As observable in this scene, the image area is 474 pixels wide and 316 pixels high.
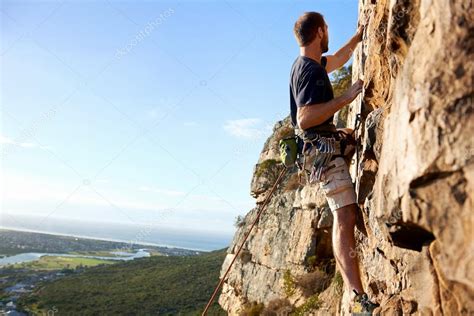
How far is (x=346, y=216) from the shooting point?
5.70m

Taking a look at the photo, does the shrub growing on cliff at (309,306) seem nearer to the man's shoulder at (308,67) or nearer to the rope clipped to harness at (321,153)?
the rope clipped to harness at (321,153)

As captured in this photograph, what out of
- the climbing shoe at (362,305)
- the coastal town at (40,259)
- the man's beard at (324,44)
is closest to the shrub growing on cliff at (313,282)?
the climbing shoe at (362,305)

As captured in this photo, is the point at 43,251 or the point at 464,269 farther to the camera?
the point at 43,251

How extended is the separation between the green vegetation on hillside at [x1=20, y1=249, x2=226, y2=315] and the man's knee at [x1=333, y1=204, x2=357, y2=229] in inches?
1476

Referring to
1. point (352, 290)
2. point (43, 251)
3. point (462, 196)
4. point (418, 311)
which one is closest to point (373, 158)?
point (352, 290)

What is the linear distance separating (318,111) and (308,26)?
146cm

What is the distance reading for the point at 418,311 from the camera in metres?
4.23

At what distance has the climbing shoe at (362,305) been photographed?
4.89m

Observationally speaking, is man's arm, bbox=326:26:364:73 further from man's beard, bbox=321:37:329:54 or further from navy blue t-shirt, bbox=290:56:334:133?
navy blue t-shirt, bbox=290:56:334:133

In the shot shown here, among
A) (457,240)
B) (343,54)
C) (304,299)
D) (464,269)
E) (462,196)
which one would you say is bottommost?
(304,299)

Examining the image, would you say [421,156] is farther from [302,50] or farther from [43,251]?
[43,251]

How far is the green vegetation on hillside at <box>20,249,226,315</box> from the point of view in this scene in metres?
57.4

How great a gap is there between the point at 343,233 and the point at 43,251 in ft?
603

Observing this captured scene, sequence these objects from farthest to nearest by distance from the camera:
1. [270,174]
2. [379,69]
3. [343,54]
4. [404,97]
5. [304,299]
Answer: [270,174], [304,299], [343,54], [379,69], [404,97]
